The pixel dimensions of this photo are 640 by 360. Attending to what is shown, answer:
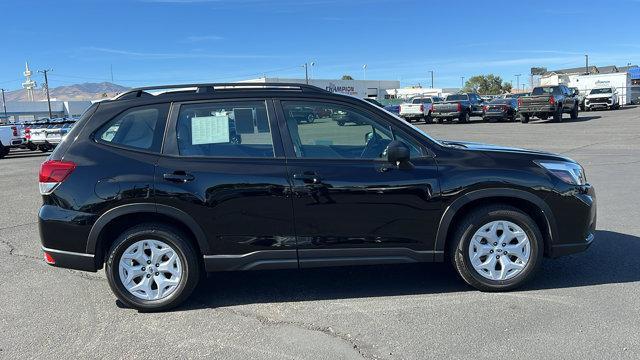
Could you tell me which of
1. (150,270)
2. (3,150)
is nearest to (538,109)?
(3,150)

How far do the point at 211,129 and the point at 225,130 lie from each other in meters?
0.12

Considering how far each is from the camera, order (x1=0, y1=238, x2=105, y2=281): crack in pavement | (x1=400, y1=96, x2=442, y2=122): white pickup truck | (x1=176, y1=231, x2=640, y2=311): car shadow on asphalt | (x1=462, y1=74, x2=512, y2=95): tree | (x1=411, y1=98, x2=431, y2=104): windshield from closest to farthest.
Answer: (x1=176, y1=231, x2=640, y2=311): car shadow on asphalt, (x1=0, y1=238, x2=105, y2=281): crack in pavement, (x1=400, y1=96, x2=442, y2=122): white pickup truck, (x1=411, y1=98, x2=431, y2=104): windshield, (x1=462, y1=74, x2=512, y2=95): tree

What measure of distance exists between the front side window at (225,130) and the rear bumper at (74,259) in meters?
1.17

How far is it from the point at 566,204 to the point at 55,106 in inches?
3646

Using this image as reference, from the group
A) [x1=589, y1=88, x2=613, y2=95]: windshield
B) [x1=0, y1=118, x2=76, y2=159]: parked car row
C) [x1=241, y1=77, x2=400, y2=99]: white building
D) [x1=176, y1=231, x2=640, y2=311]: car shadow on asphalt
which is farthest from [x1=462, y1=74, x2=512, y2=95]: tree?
[x1=176, y1=231, x2=640, y2=311]: car shadow on asphalt

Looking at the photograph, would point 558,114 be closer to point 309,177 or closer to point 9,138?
point 9,138

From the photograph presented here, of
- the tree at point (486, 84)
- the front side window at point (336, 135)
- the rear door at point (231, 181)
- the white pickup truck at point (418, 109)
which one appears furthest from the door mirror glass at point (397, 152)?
the tree at point (486, 84)

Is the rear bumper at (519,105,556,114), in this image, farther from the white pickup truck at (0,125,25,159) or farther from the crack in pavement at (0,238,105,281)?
the crack in pavement at (0,238,105,281)

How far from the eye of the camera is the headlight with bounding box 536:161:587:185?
4.61 m

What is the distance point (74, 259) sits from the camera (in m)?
4.39

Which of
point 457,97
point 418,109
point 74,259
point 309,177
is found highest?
point 457,97

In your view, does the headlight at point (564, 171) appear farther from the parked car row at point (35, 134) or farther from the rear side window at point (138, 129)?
the parked car row at point (35, 134)

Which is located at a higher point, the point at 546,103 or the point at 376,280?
the point at 546,103

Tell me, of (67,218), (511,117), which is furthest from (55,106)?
(67,218)
